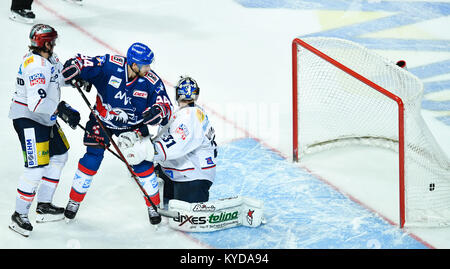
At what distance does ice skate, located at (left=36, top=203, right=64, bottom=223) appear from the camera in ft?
15.9

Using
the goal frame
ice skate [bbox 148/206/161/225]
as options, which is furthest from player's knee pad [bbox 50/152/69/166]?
the goal frame

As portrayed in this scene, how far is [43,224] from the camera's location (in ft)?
15.9

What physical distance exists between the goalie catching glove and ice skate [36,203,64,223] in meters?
0.62

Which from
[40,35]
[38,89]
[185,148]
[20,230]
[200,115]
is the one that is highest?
[40,35]

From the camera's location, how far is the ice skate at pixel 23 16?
7.46 metres

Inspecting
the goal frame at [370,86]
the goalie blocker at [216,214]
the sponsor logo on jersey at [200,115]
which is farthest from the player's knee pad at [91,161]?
the goal frame at [370,86]

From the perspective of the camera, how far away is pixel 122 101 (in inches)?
184

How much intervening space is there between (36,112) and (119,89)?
489 mm

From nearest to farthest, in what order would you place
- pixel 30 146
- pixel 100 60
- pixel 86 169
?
pixel 30 146
pixel 100 60
pixel 86 169

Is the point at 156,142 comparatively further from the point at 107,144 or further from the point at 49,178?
the point at 49,178

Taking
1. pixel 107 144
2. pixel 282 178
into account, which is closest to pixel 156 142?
pixel 107 144

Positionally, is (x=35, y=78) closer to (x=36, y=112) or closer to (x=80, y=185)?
(x=36, y=112)

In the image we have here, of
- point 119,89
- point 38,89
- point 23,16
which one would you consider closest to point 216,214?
point 119,89

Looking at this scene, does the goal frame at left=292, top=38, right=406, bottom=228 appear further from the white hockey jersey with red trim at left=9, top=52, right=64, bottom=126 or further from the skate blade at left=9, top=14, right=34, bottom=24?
the skate blade at left=9, top=14, right=34, bottom=24
